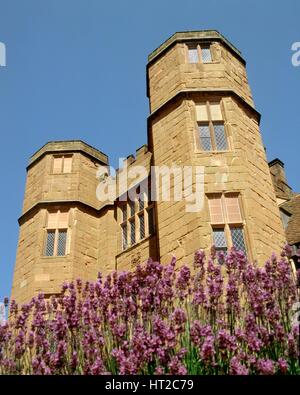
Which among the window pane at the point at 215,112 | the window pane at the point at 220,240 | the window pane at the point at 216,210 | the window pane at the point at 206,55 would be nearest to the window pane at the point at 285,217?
the window pane at the point at 215,112

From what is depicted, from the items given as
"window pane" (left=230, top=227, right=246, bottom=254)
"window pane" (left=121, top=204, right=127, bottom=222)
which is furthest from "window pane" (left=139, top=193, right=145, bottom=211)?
"window pane" (left=230, top=227, right=246, bottom=254)

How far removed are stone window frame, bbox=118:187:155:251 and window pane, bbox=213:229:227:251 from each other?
2770 millimetres

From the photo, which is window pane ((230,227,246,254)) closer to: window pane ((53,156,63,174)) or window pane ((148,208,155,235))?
window pane ((148,208,155,235))

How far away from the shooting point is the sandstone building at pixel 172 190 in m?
8.89

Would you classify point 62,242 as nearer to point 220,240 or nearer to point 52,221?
point 52,221

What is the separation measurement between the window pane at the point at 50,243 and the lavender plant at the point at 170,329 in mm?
6891

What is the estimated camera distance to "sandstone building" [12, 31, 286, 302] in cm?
889

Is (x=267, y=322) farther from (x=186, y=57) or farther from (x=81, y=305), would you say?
(x=186, y=57)

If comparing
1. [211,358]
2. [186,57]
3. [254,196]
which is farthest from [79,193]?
[211,358]

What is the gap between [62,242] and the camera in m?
12.9

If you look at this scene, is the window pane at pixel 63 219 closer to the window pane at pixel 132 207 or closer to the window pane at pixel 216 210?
the window pane at pixel 132 207

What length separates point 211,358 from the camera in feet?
12.1
